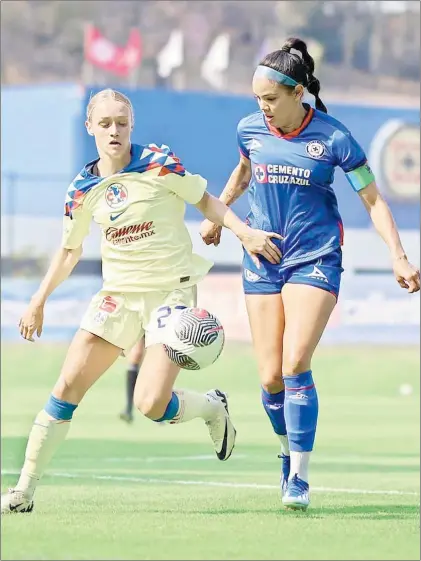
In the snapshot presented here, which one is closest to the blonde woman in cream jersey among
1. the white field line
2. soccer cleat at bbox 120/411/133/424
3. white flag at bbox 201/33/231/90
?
the white field line

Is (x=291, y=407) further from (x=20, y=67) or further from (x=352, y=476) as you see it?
(x=20, y=67)

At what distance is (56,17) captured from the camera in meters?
54.9

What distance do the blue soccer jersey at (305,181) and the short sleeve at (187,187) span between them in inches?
14.2

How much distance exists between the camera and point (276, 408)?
7922mm

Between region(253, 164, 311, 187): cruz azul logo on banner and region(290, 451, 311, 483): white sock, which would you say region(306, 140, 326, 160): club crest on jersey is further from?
region(290, 451, 311, 483): white sock

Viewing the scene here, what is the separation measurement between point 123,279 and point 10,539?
172 cm

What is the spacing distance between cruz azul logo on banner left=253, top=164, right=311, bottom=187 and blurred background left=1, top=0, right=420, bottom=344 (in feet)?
63.9

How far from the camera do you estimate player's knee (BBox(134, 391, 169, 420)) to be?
7.36 m

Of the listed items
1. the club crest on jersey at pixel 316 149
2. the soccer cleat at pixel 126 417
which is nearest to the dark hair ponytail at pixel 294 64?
the club crest on jersey at pixel 316 149

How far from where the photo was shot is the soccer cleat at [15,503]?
23.4 feet

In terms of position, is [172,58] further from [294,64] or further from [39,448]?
[39,448]

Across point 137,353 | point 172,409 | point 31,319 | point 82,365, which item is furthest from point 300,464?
point 137,353

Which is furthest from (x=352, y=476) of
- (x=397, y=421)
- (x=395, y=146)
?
(x=395, y=146)

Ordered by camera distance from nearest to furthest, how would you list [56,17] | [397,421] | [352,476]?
1. [352,476]
2. [397,421]
3. [56,17]
